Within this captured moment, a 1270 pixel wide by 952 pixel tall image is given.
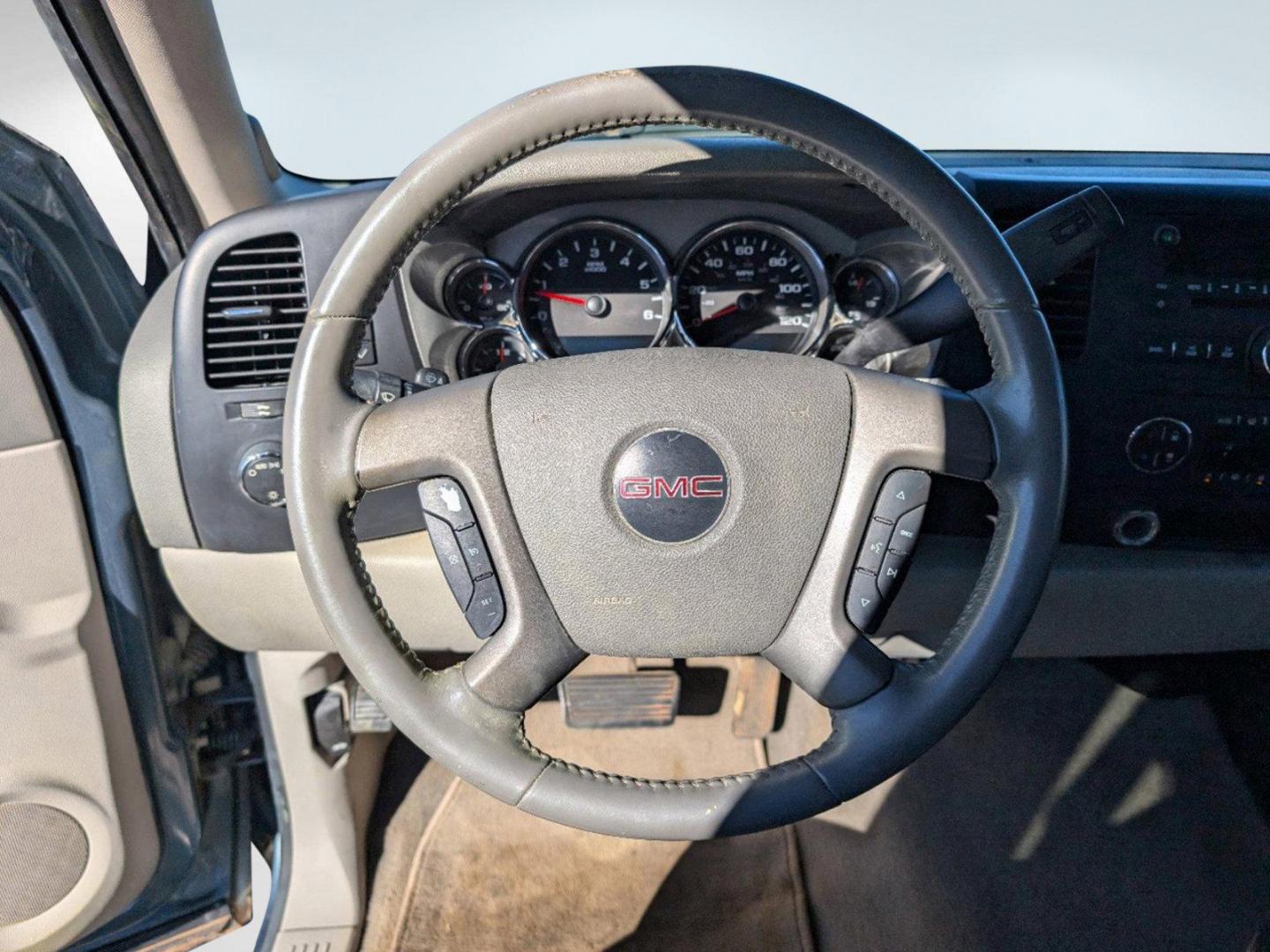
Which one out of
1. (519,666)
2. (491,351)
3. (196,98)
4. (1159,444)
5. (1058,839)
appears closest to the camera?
(519,666)

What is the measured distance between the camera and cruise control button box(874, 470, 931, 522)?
3.28ft

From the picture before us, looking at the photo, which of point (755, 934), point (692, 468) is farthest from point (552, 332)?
point (755, 934)

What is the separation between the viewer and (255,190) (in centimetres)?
152

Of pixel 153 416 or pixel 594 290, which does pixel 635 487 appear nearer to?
pixel 594 290

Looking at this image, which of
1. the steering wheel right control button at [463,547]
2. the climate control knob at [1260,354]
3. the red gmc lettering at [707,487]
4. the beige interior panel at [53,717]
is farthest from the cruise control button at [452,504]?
the climate control knob at [1260,354]

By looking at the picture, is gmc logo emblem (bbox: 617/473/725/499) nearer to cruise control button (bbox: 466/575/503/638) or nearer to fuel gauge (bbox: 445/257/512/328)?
cruise control button (bbox: 466/575/503/638)

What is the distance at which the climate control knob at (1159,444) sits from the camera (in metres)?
1.44

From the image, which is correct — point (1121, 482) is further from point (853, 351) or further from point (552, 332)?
point (552, 332)

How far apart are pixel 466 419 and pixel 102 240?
929 mm

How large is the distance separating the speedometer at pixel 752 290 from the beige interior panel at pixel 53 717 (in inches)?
38.4

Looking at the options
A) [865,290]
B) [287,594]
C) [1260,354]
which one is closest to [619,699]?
[287,594]

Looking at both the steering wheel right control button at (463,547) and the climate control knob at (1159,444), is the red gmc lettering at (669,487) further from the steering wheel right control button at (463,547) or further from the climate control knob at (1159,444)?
the climate control knob at (1159,444)

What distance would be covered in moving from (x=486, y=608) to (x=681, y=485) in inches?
9.8

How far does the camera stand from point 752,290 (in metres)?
1.54
